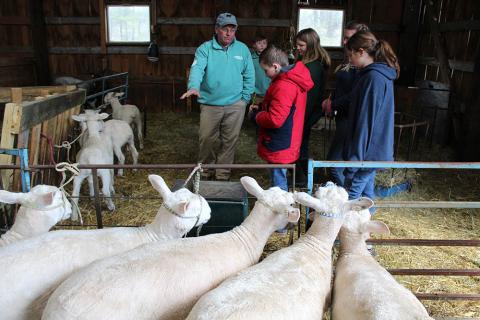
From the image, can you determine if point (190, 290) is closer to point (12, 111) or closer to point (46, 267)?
point (46, 267)

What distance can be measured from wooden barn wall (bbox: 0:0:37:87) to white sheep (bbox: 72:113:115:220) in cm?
650

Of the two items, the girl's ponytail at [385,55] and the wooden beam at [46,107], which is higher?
the girl's ponytail at [385,55]

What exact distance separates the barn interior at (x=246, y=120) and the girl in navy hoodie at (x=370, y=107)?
0.42m

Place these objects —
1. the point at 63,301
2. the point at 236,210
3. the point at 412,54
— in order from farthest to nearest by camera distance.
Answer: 1. the point at 412,54
2. the point at 236,210
3. the point at 63,301

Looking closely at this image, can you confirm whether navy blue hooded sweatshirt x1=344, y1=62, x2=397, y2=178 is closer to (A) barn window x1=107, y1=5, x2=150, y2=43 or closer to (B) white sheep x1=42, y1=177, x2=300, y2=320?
(B) white sheep x1=42, y1=177, x2=300, y2=320

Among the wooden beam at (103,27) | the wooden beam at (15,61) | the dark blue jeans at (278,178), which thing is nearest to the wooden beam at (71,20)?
the wooden beam at (103,27)

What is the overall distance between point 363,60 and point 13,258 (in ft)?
9.98

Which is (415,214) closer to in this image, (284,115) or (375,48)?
(284,115)

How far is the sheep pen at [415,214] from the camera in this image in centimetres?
364

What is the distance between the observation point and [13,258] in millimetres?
2219

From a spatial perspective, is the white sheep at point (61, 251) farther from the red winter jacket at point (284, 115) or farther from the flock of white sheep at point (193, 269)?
the red winter jacket at point (284, 115)

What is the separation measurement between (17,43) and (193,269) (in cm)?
1163

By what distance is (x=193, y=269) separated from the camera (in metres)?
2.25

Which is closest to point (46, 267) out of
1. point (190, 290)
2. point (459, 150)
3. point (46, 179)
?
point (190, 290)
